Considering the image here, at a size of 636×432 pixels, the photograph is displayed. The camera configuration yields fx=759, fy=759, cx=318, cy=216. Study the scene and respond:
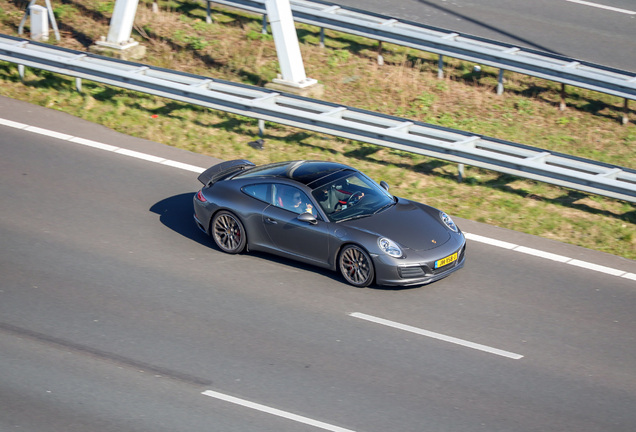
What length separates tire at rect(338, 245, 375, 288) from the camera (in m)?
9.40

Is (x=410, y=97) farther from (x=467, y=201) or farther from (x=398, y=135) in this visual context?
(x=467, y=201)

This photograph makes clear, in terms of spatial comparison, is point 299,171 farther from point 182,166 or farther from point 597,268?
point 597,268

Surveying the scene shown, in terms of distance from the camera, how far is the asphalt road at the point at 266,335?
23.4 ft

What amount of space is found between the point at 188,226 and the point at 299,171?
2.00 meters

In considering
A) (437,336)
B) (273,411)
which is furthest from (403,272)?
(273,411)

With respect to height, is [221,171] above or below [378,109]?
below

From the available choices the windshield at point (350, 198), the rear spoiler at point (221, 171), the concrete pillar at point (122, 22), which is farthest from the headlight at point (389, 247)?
the concrete pillar at point (122, 22)

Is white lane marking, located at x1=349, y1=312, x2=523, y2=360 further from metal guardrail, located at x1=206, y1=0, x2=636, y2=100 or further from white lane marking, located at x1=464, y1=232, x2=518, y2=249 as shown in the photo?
metal guardrail, located at x1=206, y1=0, x2=636, y2=100

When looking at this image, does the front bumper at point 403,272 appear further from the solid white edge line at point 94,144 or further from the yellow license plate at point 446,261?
the solid white edge line at point 94,144

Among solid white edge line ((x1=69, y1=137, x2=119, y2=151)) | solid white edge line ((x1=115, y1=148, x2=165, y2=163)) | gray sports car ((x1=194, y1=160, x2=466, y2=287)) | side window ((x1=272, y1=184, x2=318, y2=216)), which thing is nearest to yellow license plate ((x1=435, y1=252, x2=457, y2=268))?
gray sports car ((x1=194, y1=160, x2=466, y2=287))

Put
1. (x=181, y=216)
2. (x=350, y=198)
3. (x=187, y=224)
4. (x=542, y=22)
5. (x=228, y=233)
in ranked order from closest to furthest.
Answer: (x=350, y=198) → (x=228, y=233) → (x=187, y=224) → (x=181, y=216) → (x=542, y=22)

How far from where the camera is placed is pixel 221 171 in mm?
11211

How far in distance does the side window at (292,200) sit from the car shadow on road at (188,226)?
772mm

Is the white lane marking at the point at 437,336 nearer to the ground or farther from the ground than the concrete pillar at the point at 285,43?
nearer to the ground
